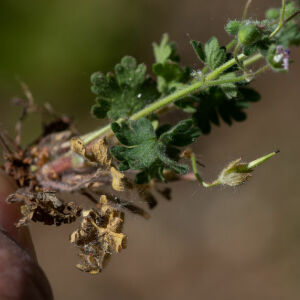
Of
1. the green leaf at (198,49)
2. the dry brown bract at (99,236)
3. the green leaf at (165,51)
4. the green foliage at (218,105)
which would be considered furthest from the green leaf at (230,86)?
the dry brown bract at (99,236)

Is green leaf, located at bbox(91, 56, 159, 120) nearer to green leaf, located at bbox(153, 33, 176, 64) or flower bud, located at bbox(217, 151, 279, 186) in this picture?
green leaf, located at bbox(153, 33, 176, 64)

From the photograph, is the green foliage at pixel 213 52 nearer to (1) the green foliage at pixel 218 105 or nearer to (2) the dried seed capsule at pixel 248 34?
(2) the dried seed capsule at pixel 248 34

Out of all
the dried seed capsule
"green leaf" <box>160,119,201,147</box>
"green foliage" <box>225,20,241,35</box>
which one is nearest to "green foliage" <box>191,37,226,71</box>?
"green foliage" <box>225,20,241,35</box>

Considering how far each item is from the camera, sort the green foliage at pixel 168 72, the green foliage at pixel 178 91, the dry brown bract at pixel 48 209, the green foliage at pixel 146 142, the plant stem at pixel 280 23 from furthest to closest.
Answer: the green foliage at pixel 168 72
the dry brown bract at pixel 48 209
the green foliage at pixel 146 142
the green foliage at pixel 178 91
the plant stem at pixel 280 23

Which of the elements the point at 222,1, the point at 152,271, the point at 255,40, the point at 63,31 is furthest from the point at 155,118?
the point at 222,1

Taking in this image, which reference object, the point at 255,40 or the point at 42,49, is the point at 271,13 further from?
the point at 42,49
